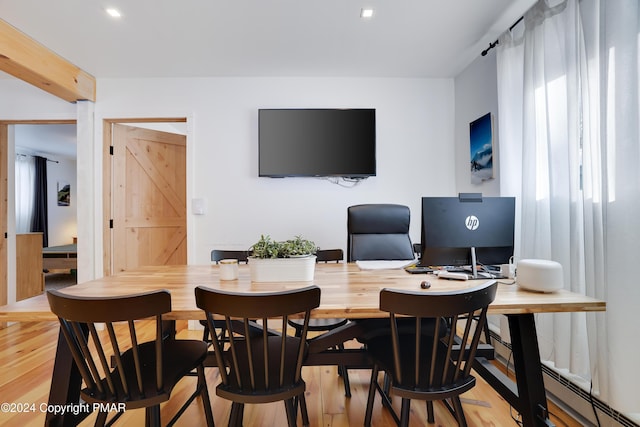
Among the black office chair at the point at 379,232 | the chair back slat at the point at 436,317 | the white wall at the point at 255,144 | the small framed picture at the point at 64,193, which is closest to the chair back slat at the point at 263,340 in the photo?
the chair back slat at the point at 436,317

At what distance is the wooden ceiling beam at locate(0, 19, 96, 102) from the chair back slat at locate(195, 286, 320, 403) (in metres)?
2.71

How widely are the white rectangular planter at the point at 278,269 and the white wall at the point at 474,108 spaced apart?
193cm

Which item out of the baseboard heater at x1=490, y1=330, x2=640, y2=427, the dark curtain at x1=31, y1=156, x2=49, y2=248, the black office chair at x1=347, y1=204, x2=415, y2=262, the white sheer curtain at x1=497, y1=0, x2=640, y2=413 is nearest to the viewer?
the white sheer curtain at x1=497, y1=0, x2=640, y2=413

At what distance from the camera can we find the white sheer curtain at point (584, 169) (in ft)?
4.55

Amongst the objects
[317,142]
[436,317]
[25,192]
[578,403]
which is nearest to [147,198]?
[317,142]

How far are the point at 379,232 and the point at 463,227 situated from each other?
3.07 ft

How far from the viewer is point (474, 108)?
2980 millimetres

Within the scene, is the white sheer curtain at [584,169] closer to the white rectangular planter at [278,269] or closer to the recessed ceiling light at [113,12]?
the white rectangular planter at [278,269]

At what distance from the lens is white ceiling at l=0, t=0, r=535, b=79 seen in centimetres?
218

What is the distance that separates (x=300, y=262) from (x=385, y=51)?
2205 mm

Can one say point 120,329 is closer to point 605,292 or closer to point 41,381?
point 41,381

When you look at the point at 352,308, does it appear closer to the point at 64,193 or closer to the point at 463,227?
the point at 463,227

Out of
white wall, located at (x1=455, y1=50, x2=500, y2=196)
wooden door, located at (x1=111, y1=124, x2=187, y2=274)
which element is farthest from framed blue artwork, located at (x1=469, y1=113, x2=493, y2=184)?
wooden door, located at (x1=111, y1=124, x2=187, y2=274)

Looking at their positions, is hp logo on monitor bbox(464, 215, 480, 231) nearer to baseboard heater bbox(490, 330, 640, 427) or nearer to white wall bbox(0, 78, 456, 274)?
baseboard heater bbox(490, 330, 640, 427)
